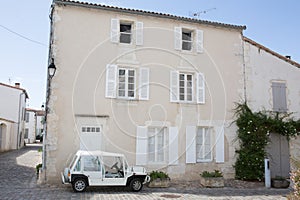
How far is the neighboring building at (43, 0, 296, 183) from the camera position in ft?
34.2

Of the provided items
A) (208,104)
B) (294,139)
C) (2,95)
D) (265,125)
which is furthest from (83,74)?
(2,95)

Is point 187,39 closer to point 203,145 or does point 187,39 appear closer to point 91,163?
point 203,145

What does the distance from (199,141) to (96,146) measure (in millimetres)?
4180

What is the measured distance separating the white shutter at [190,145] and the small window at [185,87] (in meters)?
1.24

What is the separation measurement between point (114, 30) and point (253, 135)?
6.97m

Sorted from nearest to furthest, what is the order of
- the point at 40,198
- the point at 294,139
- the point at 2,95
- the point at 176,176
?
the point at 40,198 < the point at 176,176 < the point at 294,139 < the point at 2,95

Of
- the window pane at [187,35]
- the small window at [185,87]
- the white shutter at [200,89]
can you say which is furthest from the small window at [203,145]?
the window pane at [187,35]

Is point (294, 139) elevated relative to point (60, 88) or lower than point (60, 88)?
lower

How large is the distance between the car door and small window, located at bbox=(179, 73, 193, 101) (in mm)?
4555

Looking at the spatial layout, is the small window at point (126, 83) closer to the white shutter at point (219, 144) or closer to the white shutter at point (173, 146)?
the white shutter at point (173, 146)

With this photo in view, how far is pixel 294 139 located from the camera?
13195 millimetres

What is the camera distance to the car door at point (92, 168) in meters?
8.80

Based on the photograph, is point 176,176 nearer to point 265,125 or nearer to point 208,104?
point 208,104

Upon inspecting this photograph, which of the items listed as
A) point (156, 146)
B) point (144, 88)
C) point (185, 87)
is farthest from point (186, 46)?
point (156, 146)
